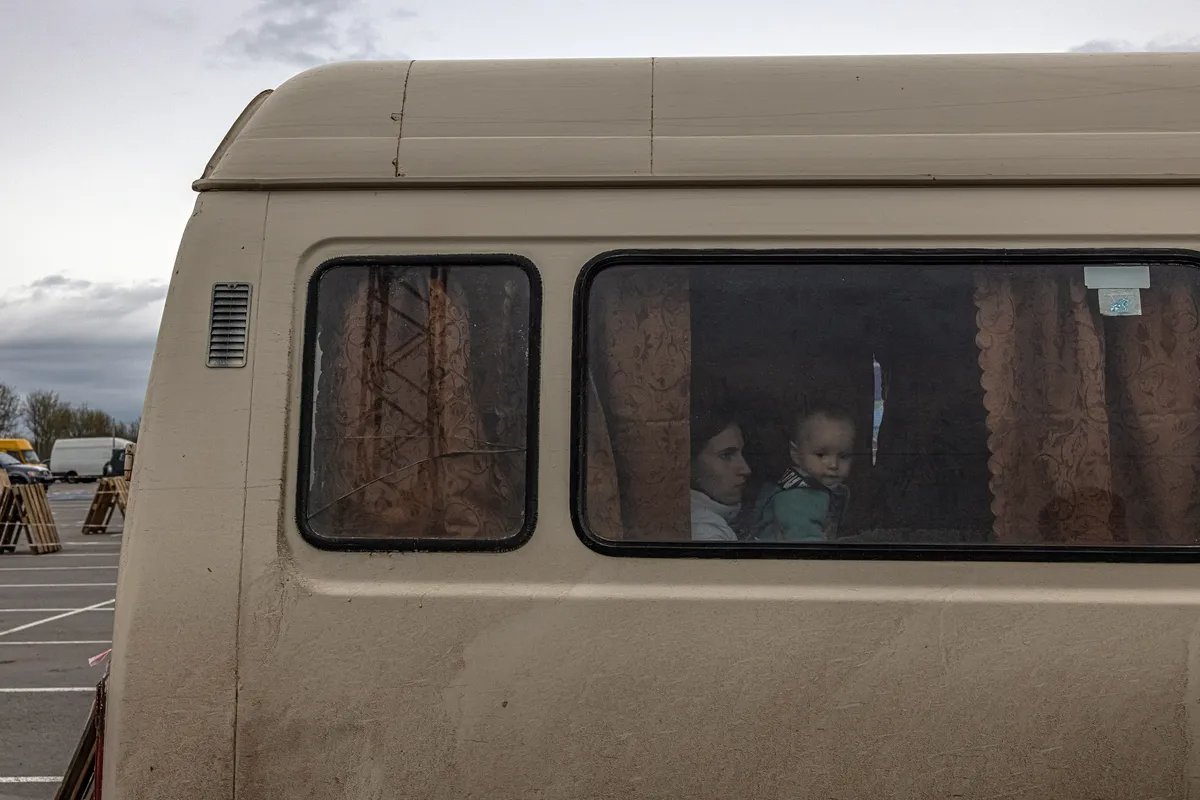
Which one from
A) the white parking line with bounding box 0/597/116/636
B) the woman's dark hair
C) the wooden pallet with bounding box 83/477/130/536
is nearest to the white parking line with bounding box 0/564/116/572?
the white parking line with bounding box 0/597/116/636

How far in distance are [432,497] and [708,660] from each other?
830 millimetres

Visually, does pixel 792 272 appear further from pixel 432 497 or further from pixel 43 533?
pixel 43 533

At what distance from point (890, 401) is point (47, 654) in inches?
402

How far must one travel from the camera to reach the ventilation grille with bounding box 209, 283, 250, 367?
279 cm

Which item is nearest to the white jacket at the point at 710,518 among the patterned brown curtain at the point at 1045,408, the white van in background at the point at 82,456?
the patterned brown curtain at the point at 1045,408

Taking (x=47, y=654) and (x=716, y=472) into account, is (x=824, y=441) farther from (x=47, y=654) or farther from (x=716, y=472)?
(x=47, y=654)

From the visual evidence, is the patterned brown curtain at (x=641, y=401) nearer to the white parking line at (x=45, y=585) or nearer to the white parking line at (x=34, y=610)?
the white parking line at (x=34, y=610)

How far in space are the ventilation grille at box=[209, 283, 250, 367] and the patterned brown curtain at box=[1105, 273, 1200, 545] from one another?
2.30m

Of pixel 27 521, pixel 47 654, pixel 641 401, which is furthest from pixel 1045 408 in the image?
pixel 27 521

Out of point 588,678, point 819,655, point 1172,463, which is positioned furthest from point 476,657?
point 1172,463

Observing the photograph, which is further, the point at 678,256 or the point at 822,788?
the point at 678,256

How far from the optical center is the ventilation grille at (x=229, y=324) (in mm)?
2793

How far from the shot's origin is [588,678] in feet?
8.59

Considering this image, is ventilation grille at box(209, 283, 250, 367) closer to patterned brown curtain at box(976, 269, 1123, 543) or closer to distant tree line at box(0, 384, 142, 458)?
patterned brown curtain at box(976, 269, 1123, 543)
